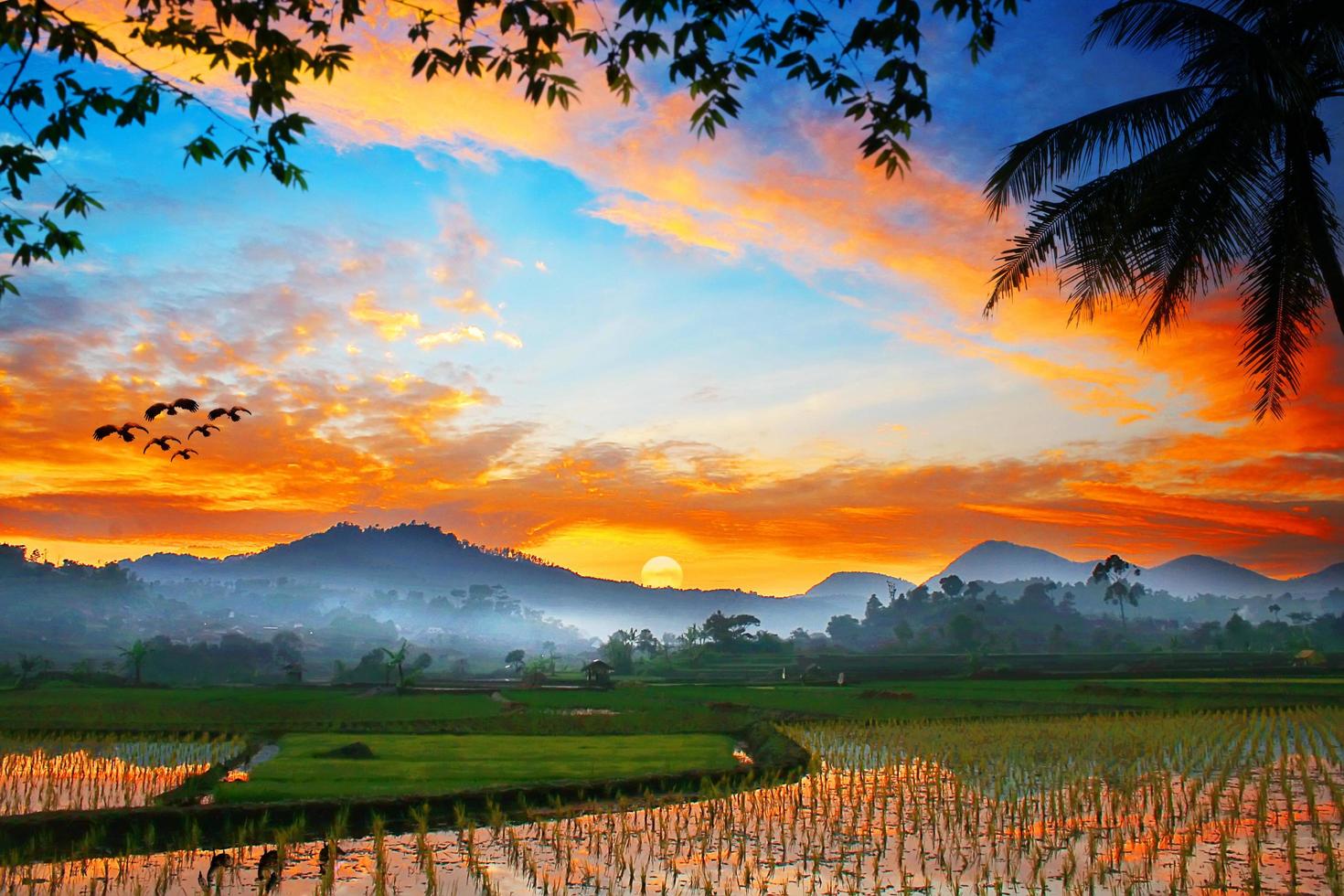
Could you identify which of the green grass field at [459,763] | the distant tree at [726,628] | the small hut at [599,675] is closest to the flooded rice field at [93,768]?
the green grass field at [459,763]

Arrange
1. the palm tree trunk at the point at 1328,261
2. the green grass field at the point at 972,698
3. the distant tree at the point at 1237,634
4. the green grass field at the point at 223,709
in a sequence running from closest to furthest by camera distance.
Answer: the palm tree trunk at the point at 1328,261 → the green grass field at the point at 223,709 → the green grass field at the point at 972,698 → the distant tree at the point at 1237,634

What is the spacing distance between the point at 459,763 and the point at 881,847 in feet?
37.8

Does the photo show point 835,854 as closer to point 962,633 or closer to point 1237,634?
point 962,633

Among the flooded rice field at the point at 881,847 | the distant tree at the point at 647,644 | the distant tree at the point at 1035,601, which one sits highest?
the distant tree at the point at 1035,601

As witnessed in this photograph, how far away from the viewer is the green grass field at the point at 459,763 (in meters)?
17.6

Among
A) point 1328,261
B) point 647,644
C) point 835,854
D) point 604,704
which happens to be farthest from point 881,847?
point 647,644

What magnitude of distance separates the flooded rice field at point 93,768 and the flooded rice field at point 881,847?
6.14 meters

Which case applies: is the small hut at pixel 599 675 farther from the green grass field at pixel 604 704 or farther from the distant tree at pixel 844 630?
the distant tree at pixel 844 630

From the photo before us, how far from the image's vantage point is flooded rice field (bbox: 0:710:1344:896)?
10.8 meters

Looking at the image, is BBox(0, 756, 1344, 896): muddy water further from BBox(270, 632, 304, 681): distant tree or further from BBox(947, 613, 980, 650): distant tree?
BBox(947, 613, 980, 650): distant tree

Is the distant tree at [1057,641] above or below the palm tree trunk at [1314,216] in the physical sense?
below

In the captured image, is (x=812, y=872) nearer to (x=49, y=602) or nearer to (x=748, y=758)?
(x=748, y=758)

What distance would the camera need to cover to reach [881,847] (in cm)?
1279

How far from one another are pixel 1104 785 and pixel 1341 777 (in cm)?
533
